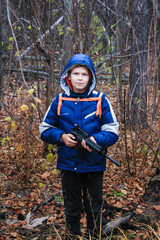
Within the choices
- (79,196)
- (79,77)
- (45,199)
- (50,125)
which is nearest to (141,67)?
(45,199)

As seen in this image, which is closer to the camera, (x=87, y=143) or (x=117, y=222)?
(x=87, y=143)

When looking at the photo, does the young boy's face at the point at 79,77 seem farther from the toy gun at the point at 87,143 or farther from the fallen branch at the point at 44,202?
the fallen branch at the point at 44,202

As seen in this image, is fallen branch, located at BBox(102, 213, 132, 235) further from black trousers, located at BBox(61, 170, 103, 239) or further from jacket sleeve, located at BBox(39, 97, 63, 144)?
jacket sleeve, located at BBox(39, 97, 63, 144)

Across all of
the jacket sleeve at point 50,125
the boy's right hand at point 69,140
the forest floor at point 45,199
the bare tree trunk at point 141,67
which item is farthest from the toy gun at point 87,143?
the bare tree trunk at point 141,67

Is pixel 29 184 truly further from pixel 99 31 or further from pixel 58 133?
pixel 99 31

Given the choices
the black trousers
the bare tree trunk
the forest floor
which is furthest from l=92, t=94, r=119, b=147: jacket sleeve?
the bare tree trunk

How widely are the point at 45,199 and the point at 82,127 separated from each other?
173 centimetres

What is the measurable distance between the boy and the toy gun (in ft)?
0.12

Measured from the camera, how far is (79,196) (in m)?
2.29

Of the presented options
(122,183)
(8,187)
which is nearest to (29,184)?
(8,187)

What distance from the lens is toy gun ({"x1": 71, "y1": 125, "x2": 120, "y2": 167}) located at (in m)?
1.97

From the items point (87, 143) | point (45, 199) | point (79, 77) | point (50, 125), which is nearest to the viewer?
point (87, 143)

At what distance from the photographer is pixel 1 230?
110 inches

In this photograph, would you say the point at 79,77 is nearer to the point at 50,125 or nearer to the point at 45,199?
the point at 50,125
